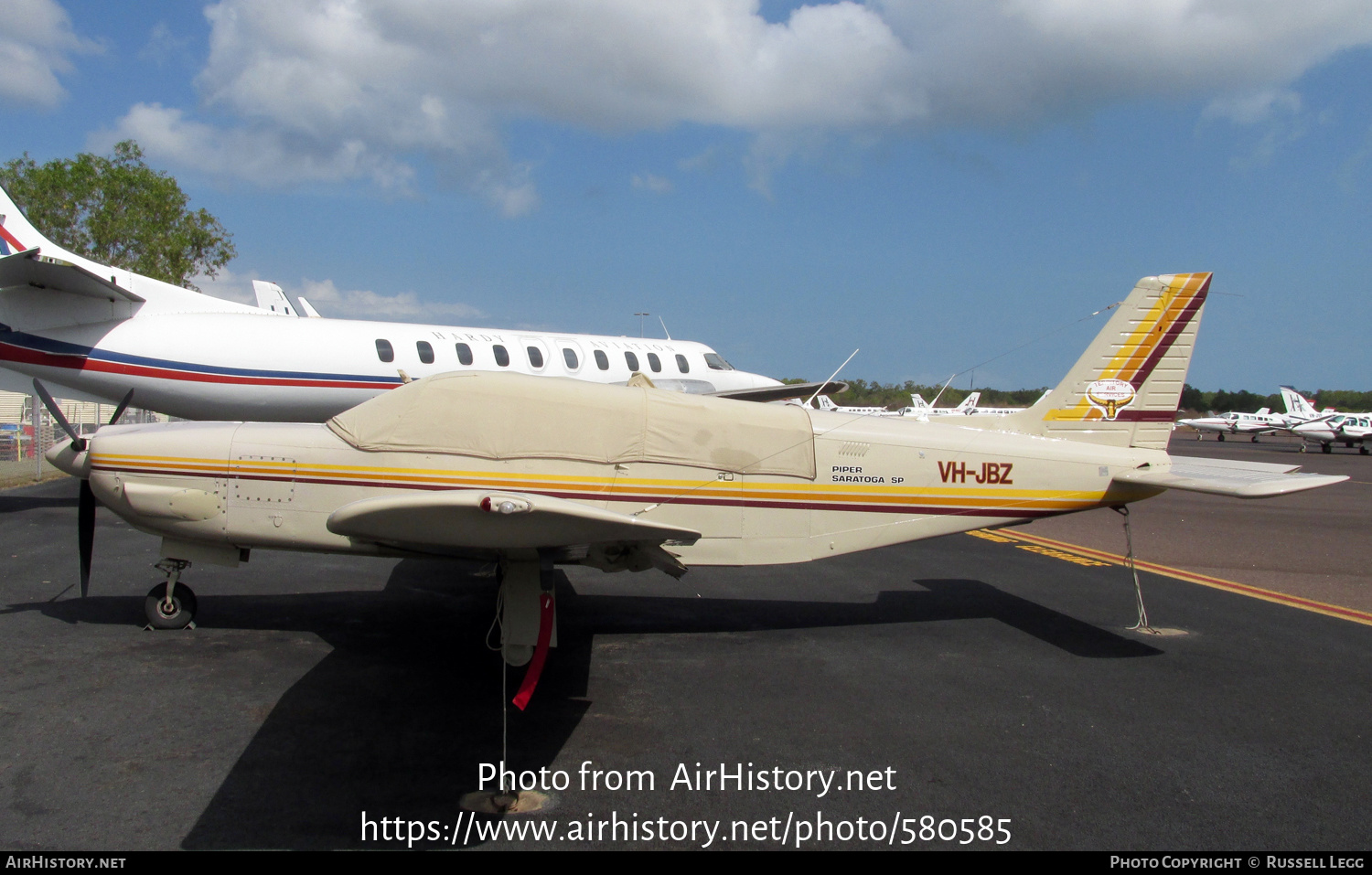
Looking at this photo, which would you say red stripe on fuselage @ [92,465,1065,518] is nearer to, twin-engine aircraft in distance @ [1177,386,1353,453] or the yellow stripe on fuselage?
the yellow stripe on fuselage

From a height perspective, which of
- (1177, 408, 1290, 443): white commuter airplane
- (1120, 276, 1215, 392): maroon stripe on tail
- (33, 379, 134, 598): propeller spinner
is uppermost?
(1177, 408, 1290, 443): white commuter airplane

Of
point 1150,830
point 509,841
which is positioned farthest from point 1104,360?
point 509,841

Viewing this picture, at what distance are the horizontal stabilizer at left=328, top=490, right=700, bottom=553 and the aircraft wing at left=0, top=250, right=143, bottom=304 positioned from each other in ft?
30.7

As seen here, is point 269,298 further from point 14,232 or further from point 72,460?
point 72,460

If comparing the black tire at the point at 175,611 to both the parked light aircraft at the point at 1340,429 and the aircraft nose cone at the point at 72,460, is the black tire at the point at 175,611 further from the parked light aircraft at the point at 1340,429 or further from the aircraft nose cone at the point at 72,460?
the parked light aircraft at the point at 1340,429

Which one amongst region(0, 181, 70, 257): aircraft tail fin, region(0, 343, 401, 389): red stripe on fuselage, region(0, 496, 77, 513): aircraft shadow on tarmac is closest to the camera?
region(0, 343, 401, 389): red stripe on fuselage

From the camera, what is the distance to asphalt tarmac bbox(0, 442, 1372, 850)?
3568mm

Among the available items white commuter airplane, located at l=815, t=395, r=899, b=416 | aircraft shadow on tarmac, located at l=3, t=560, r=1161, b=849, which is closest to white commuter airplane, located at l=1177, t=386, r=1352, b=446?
white commuter airplane, located at l=815, t=395, r=899, b=416

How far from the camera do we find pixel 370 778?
12.7 feet

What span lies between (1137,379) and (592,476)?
5.63 metres

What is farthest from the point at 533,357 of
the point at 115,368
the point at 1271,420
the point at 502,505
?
the point at 1271,420

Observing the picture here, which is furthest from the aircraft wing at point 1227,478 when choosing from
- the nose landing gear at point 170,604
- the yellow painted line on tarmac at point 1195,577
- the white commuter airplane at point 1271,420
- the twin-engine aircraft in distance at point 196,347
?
the white commuter airplane at point 1271,420

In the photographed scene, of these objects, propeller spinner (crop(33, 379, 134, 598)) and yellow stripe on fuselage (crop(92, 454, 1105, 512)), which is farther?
propeller spinner (crop(33, 379, 134, 598))

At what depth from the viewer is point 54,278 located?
10641mm
